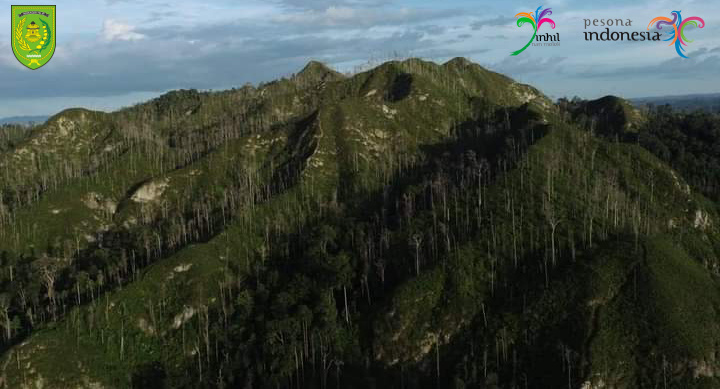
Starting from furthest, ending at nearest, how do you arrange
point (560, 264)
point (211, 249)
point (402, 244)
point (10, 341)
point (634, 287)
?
point (211, 249)
point (402, 244)
point (10, 341)
point (560, 264)
point (634, 287)

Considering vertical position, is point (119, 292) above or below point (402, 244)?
below

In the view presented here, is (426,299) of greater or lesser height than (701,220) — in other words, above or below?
below

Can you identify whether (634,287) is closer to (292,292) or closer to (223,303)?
(292,292)

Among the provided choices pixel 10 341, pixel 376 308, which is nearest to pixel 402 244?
pixel 376 308

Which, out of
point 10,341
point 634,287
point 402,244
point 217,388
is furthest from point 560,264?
point 10,341

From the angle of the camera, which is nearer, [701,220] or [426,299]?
[426,299]

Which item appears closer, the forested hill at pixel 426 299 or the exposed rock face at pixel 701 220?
the forested hill at pixel 426 299

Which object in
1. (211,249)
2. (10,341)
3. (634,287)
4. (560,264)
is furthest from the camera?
(211,249)

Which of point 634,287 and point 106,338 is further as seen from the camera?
point 106,338

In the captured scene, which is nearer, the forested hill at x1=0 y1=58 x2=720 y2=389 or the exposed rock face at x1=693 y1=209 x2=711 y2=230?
the forested hill at x1=0 y1=58 x2=720 y2=389

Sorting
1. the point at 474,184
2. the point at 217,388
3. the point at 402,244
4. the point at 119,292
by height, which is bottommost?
the point at 217,388
